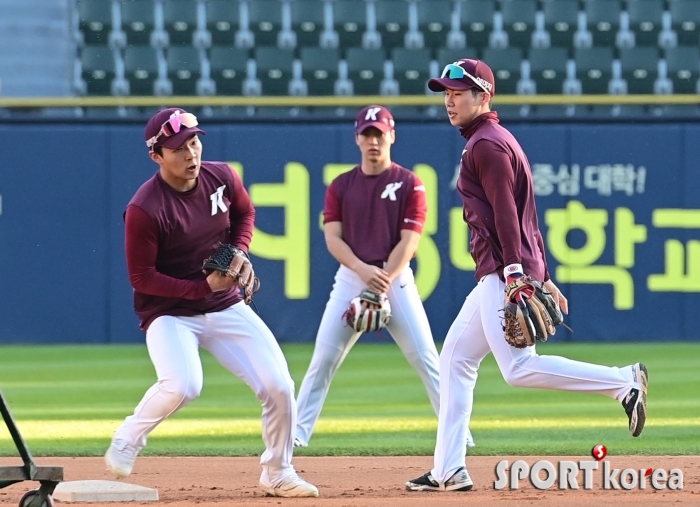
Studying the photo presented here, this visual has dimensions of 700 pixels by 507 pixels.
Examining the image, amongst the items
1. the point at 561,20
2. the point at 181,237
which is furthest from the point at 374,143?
the point at 561,20

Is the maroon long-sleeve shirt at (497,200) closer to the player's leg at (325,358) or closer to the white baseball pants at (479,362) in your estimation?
the white baseball pants at (479,362)

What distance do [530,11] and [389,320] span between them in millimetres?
10037

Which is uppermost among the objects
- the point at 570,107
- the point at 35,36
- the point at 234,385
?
the point at 35,36

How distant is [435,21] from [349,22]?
1063mm

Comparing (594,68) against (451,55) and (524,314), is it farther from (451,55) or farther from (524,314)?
(524,314)

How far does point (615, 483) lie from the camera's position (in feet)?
19.1

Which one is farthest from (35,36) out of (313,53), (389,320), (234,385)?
(389,320)

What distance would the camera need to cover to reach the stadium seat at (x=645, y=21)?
54.4 feet

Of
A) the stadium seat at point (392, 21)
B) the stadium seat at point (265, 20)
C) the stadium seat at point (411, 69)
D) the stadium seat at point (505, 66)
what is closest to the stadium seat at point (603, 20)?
the stadium seat at point (505, 66)

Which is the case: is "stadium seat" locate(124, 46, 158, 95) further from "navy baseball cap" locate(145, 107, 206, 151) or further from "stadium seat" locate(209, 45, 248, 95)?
"navy baseball cap" locate(145, 107, 206, 151)

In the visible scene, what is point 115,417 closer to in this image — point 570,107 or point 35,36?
point 570,107

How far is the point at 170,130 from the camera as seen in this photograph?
548 centimetres

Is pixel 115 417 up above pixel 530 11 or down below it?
below

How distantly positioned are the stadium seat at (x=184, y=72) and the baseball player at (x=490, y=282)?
35.5 ft
